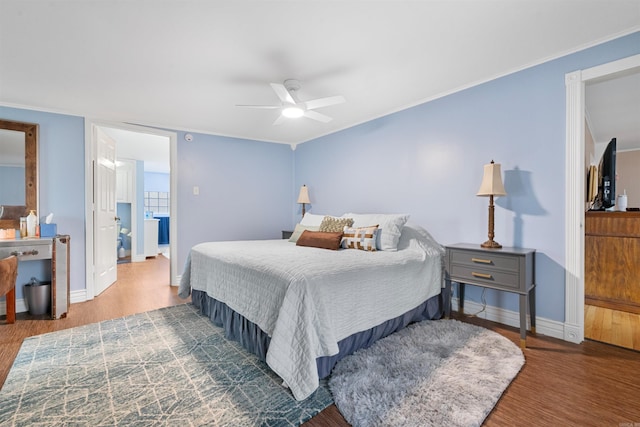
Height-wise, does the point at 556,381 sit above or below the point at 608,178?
below

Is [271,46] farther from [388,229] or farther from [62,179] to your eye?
[62,179]

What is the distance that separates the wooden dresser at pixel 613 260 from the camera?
2969 mm

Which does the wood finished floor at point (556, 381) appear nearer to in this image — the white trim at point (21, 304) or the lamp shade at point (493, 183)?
the white trim at point (21, 304)

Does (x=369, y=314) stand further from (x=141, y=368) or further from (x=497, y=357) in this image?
(x=141, y=368)

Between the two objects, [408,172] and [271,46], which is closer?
[271,46]

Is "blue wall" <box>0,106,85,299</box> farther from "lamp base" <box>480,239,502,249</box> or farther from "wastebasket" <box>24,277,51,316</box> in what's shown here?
"lamp base" <box>480,239,502,249</box>

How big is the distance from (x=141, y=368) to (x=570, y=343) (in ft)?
10.1

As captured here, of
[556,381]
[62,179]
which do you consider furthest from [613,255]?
[62,179]

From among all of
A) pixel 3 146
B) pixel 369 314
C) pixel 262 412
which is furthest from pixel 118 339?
pixel 3 146

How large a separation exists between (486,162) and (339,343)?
6.96ft

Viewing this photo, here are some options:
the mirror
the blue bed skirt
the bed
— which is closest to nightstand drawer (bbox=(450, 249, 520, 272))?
the bed

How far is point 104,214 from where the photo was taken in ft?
12.8

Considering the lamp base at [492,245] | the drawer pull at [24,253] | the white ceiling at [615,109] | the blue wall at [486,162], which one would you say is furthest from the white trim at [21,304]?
the white ceiling at [615,109]

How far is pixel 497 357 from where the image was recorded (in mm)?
2012
